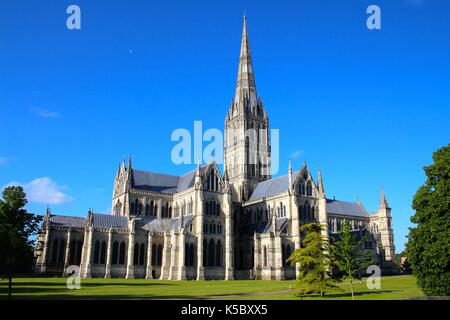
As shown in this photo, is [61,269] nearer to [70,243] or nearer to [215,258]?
[70,243]

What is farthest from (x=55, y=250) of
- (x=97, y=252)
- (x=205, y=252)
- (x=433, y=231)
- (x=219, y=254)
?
(x=433, y=231)

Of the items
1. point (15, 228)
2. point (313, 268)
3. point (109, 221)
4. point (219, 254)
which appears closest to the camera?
point (15, 228)

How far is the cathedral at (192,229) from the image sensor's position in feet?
213

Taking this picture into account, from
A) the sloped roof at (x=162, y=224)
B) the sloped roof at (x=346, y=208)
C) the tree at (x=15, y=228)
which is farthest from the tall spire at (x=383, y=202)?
the tree at (x=15, y=228)

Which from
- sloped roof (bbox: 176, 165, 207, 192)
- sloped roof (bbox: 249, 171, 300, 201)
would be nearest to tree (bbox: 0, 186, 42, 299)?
sloped roof (bbox: 176, 165, 207, 192)

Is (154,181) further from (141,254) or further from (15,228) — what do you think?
(15,228)

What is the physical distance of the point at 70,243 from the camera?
216ft

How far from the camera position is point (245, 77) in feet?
348

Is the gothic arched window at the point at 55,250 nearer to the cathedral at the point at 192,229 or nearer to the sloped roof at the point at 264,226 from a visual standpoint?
the cathedral at the point at 192,229

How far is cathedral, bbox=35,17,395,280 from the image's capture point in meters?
65.0

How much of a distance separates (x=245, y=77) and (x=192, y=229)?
51393mm

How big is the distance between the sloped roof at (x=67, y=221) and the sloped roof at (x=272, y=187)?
35541 millimetres

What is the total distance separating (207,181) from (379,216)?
4992 cm
